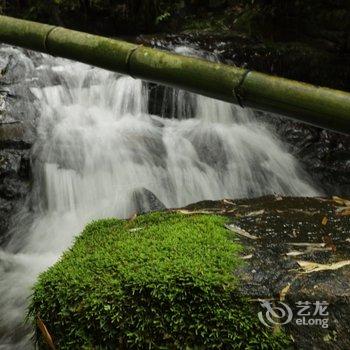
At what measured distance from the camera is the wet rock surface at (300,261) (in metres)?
2.29

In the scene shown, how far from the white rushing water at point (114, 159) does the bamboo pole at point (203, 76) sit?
8.47ft

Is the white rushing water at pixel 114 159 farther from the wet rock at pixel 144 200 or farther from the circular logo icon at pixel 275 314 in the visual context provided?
the circular logo icon at pixel 275 314

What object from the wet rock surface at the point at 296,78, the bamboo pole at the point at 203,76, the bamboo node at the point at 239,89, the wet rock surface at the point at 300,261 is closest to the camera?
the wet rock surface at the point at 300,261

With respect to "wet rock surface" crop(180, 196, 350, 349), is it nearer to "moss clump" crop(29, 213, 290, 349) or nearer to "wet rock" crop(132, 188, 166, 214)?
"moss clump" crop(29, 213, 290, 349)

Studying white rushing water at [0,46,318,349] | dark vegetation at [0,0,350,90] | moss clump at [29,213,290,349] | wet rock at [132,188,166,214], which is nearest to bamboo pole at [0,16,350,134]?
moss clump at [29,213,290,349]

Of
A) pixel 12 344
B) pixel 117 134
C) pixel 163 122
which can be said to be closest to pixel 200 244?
pixel 12 344

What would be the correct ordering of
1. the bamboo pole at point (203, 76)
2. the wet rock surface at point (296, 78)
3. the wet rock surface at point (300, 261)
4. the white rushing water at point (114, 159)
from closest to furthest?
1. the wet rock surface at point (300, 261)
2. the bamboo pole at point (203, 76)
3. the white rushing water at point (114, 159)
4. the wet rock surface at point (296, 78)

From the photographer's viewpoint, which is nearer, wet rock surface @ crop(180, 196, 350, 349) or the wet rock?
wet rock surface @ crop(180, 196, 350, 349)

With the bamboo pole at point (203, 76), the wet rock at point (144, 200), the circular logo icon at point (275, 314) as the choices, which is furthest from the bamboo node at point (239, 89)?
the wet rock at point (144, 200)

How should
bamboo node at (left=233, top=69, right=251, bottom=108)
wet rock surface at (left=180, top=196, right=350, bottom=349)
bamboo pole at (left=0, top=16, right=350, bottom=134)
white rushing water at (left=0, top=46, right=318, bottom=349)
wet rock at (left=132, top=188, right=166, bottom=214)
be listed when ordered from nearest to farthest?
wet rock surface at (left=180, top=196, right=350, bottom=349) < bamboo pole at (left=0, top=16, right=350, bottom=134) < bamboo node at (left=233, top=69, right=251, bottom=108) < wet rock at (left=132, top=188, right=166, bottom=214) < white rushing water at (left=0, top=46, right=318, bottom=349)

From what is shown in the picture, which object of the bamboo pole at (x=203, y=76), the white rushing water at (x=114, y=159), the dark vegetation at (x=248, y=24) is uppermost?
the bamboo pole at (x=203, y=76)

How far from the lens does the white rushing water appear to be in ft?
18.5

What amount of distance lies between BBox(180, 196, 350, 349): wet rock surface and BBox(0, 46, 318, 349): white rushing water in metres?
2.41

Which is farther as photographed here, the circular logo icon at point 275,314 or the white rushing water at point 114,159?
the white rushing water at point 114,159
